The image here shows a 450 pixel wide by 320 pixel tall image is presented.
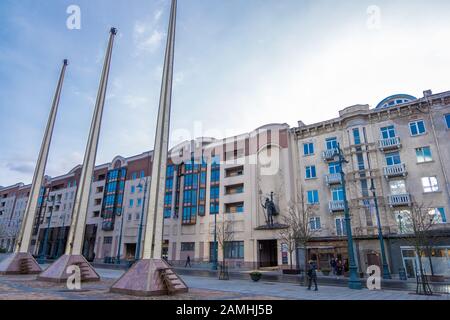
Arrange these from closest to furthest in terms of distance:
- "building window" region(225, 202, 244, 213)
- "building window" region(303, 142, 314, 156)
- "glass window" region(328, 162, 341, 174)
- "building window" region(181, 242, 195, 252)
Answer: "glass window" region(328, 162, 341, 174)
"building window" region(303, 142, 314, 156)
"building window" region(225, 202, 244, 213)
"building window" region(181, 242, 195, 252)

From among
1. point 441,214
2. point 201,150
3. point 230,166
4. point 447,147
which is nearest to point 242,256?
point 230,166

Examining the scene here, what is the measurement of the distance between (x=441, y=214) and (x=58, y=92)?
37.2 m

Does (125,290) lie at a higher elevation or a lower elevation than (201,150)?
lower

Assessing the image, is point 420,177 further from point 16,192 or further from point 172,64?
point 16,192

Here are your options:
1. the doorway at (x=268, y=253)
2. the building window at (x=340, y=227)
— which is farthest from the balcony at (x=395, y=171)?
the doorway at (x=268, y=253)

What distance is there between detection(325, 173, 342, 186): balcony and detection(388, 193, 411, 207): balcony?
5854mm

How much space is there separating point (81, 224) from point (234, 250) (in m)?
29.2

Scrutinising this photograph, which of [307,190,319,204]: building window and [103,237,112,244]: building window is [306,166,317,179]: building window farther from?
[103,237,112,244]: building window

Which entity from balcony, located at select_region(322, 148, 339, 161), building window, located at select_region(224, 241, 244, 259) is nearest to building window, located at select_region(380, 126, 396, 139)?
balcony, located at select_region(322, 148, 339, 161)

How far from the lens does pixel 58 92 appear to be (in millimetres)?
23000

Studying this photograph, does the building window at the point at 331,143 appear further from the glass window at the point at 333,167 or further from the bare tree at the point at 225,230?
the bare tree at the point at 225,230

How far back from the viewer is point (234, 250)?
42125 millimetres

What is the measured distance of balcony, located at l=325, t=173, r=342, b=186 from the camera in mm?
34844

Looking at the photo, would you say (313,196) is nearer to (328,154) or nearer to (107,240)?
(328,154)
